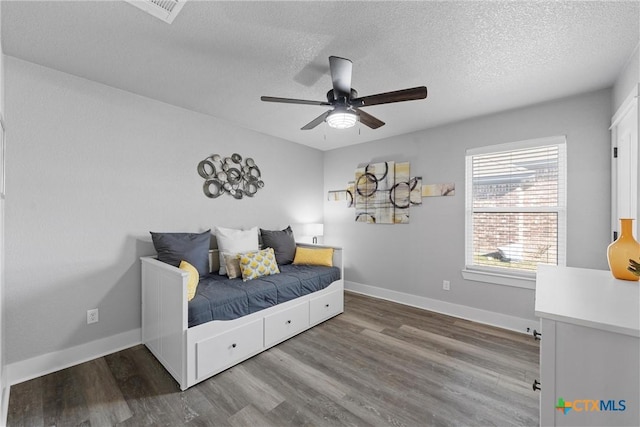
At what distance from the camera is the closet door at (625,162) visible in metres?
1.94

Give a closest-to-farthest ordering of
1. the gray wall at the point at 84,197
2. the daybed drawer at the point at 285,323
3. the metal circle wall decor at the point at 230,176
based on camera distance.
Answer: the gray wall at the point at 84,197 < the daybed drawer at the point at 285,323 < the metal circle wall decor at the point at 230,176

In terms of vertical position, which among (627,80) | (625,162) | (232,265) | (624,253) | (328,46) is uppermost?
(328,46)

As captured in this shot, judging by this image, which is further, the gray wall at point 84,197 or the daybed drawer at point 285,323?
the daybed drawer at point 285,323

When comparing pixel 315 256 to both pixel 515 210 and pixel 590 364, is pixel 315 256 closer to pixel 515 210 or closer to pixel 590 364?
pixel 515 210

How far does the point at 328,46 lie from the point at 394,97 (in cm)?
57

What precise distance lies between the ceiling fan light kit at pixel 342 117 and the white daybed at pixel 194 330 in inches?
63.5

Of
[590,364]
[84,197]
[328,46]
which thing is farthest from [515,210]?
[84,197]

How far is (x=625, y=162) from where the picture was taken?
85.6 inches

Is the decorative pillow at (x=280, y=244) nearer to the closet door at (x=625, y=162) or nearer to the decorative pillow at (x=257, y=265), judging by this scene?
the decorative pillow at (x=257, y=265)

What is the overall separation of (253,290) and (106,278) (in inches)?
53.1

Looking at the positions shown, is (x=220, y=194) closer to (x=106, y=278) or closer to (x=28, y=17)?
(x=106, y=278)

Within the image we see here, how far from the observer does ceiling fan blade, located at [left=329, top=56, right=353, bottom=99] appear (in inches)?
65.9

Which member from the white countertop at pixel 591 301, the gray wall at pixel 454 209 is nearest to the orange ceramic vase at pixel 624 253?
the white countertop at pixel 591 301

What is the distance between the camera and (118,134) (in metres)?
2.51
